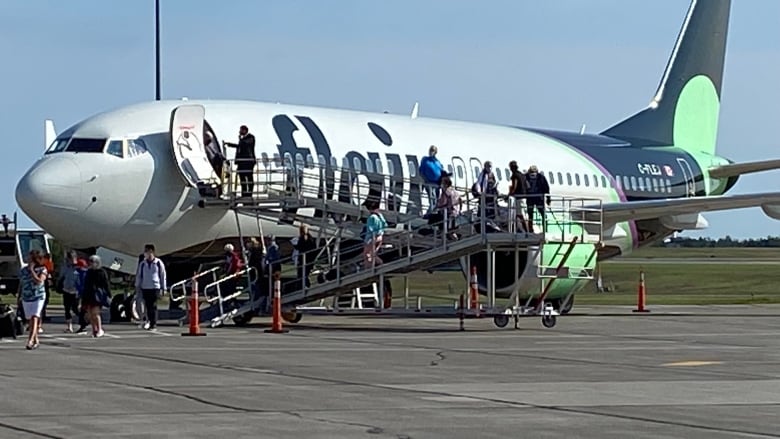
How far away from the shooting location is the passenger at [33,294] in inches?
893

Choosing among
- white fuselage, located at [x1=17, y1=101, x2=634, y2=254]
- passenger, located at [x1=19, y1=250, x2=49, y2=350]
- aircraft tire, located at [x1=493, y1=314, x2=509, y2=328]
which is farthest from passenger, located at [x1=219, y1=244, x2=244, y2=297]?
passenger, located at [x1=19, y1=250, x2=49, y2=350]

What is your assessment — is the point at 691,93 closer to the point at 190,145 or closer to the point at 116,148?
the point at 190,145

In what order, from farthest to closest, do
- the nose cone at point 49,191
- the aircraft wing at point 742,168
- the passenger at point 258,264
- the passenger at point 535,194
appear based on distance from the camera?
the aircraft wing at point 742,168 → the passenger at point 258,264 → the passenger at point 535,194 → the nose cone at point 49,191

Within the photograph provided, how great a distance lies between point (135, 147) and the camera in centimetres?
2953

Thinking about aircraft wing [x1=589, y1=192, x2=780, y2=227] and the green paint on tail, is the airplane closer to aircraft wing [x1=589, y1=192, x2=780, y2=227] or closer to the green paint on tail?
aircraft wing [x1=589, y1=192, x2=780, y2=227]

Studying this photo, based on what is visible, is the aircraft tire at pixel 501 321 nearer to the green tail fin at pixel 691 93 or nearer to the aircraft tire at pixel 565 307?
the aircraft tire at pixel 565 307

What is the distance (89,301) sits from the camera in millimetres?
25766

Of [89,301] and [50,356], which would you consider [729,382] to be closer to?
[50,356]

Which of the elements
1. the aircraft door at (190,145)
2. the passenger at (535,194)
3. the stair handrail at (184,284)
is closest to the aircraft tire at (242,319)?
the stair handrail at (184,284)

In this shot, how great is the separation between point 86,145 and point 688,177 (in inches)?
830

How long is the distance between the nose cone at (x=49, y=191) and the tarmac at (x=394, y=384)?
224 centimetres

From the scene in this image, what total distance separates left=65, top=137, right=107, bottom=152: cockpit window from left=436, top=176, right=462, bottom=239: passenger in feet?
20.8

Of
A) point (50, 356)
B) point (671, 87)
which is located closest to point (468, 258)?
point (50, 356)

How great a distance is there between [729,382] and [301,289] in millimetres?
13290
